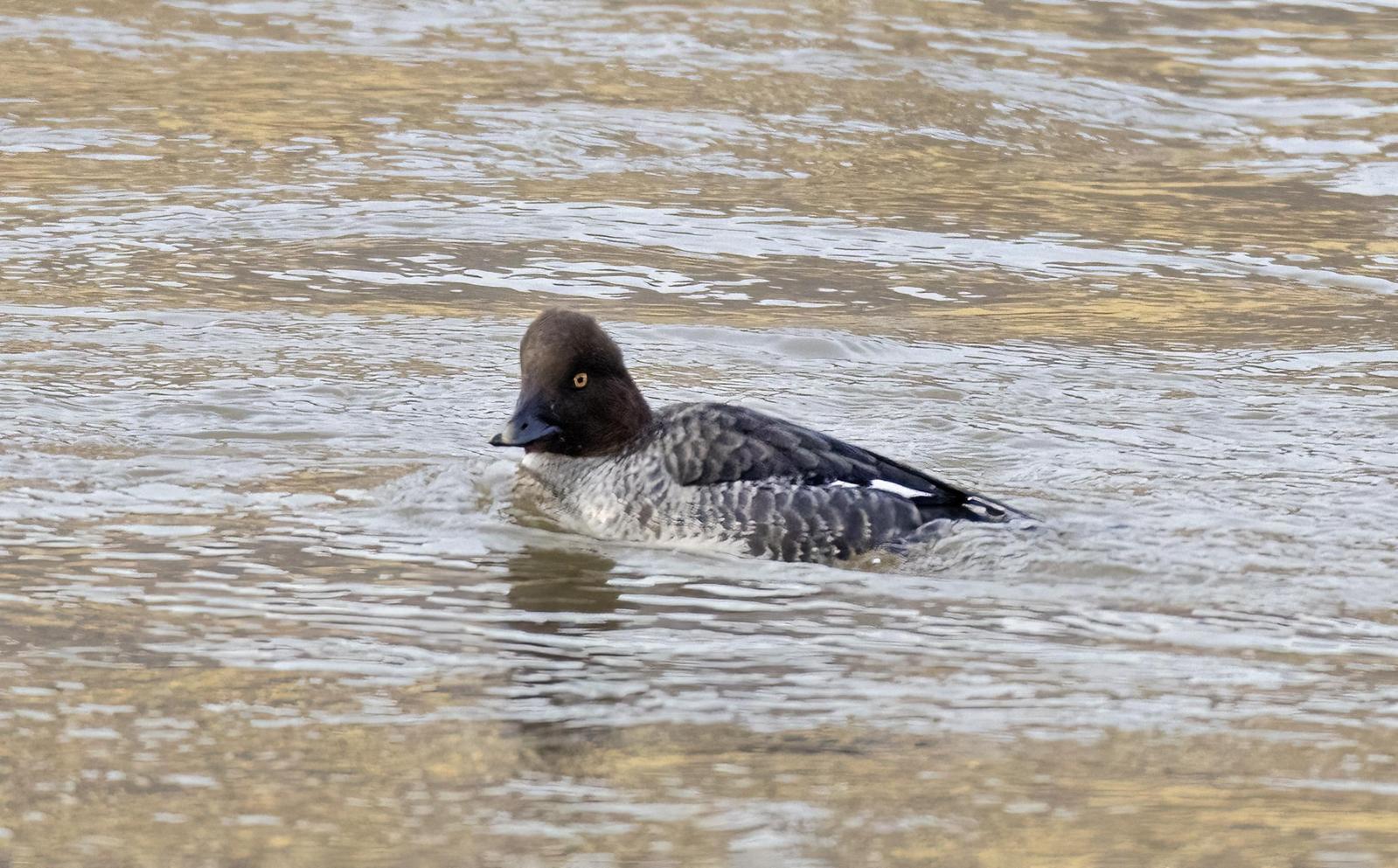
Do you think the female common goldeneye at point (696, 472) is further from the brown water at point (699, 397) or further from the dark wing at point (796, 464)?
the brown water at point (699, 397)

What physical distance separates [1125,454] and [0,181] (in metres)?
7.98

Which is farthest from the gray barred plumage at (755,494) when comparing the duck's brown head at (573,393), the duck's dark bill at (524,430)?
the duck's dark bill at (524,430)

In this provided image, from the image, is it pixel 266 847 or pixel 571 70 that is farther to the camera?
pixel 571 70

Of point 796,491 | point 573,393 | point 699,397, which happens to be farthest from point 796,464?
point 699,397

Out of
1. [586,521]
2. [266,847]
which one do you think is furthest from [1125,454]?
[266,847]

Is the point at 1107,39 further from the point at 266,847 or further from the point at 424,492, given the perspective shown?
the point at 266,847

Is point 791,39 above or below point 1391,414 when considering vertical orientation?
above

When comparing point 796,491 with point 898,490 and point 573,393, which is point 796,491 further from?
point 573,393

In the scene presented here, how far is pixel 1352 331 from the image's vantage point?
12.1 m

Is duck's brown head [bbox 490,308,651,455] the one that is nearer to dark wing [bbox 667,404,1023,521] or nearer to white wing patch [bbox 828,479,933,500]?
dark wing [bbox 667,404,1023,521]

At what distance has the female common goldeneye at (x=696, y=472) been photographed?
8.34 metres

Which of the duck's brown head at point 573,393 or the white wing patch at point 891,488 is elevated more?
the duck's brown head at point 573,393

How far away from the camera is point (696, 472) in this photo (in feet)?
28.2

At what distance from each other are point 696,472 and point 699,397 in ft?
7.39
